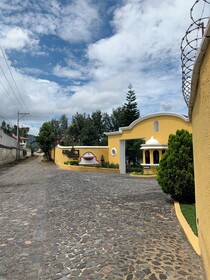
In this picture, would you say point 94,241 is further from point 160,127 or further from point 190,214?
point 160,127

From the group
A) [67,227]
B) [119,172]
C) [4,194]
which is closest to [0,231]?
[67,227]

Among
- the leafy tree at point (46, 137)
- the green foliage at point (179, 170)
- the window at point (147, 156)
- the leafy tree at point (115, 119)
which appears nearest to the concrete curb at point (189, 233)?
the green foliage at point (179, 170)

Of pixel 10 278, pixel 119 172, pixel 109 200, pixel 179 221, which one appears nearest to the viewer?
pixel 10 278

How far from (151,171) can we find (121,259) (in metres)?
16.8

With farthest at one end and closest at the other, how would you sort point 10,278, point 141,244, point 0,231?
point 0,231 → point 141,244 → point 10,278

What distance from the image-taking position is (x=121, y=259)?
4.85 meters

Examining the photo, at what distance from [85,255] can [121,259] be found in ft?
2.37

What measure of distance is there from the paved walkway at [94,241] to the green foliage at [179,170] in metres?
0.61

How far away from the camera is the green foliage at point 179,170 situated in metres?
9.47

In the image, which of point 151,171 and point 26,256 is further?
point 151,171

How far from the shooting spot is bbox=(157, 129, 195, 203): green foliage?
947 centimetres

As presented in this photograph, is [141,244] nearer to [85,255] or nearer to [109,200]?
[85,255]

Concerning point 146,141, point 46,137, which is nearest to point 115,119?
point 46,137

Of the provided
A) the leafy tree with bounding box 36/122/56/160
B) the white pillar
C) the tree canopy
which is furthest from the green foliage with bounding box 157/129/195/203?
the leafy tree with bounding box 36/122/56/160
